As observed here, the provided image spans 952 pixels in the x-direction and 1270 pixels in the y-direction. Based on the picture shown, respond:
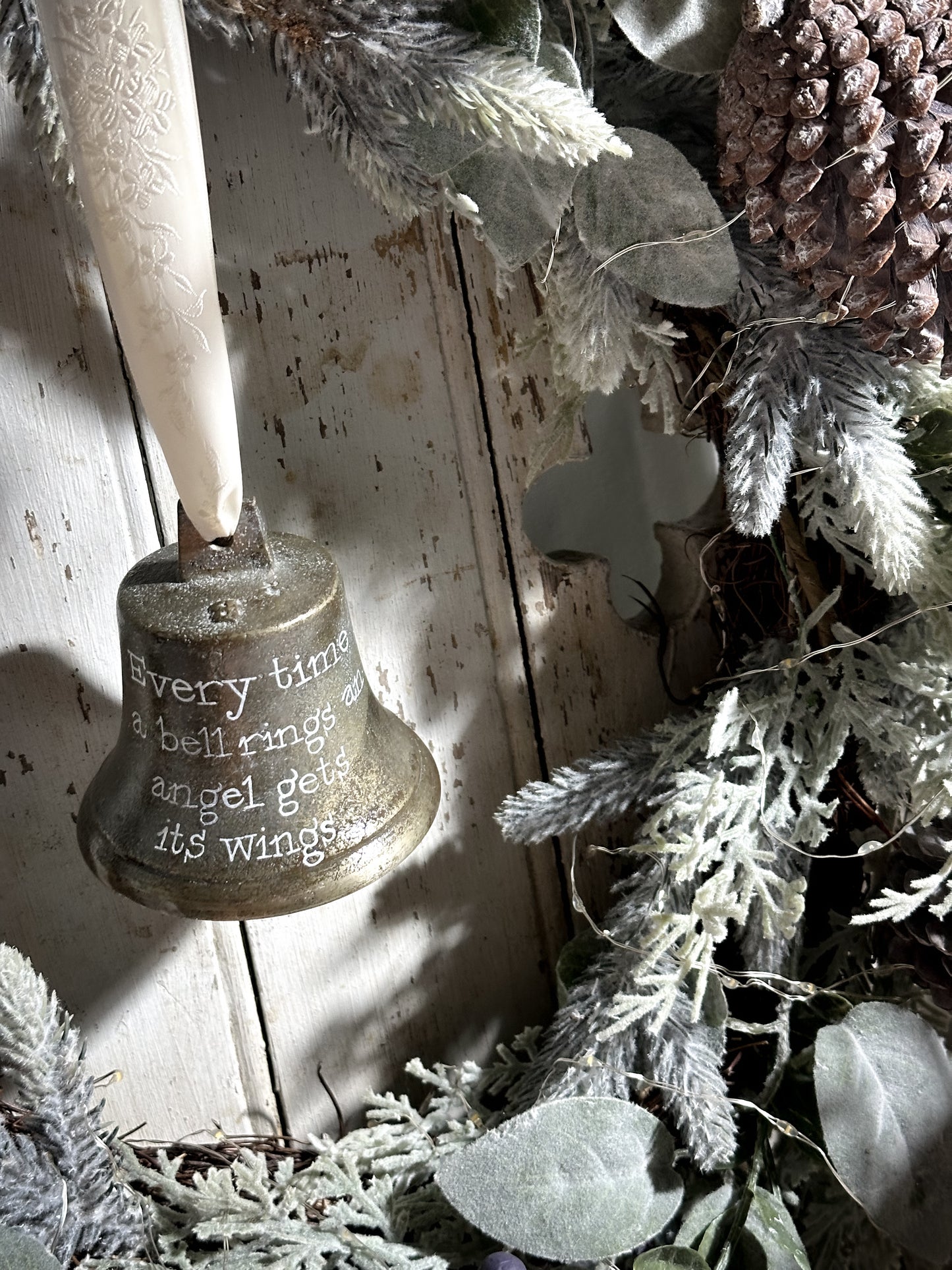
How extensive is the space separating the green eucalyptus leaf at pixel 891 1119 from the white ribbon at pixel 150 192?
548 mm

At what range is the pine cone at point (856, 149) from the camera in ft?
1.54

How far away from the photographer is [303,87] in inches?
21.1

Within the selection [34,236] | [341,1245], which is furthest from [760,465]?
[341,1245]

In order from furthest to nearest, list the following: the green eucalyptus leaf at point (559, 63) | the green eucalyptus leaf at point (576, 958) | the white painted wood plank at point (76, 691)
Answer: the green eucalyptus leaf at point (576, 958)
the white painted wood plank at point (76, 691)
the green eucalyptus leaf at point (559, 63)

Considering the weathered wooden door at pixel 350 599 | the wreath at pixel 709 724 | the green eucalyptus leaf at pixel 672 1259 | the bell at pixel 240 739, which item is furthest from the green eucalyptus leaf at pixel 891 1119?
the bell at pixel 240 739

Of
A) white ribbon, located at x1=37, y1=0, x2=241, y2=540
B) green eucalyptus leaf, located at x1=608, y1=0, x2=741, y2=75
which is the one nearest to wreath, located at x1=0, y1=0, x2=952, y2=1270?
green eucalyptus leaf, located at x1=608, y1=0, x2=741, y2=75

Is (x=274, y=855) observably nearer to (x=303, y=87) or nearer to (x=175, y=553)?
(x=175, y=553)

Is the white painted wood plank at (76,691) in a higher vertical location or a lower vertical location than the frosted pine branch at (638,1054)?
higher

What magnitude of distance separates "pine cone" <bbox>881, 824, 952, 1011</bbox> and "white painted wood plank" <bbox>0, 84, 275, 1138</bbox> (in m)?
0.45

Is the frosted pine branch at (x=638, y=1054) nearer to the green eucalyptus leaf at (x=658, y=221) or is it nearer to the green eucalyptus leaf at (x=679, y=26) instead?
the green eucalyptus leaf at (x=658, y=221)

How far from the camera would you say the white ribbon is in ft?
1.36

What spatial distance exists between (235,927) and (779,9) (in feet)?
2.06

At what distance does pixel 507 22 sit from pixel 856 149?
17cm

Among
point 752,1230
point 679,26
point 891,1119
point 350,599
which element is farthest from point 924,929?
point 679,26
